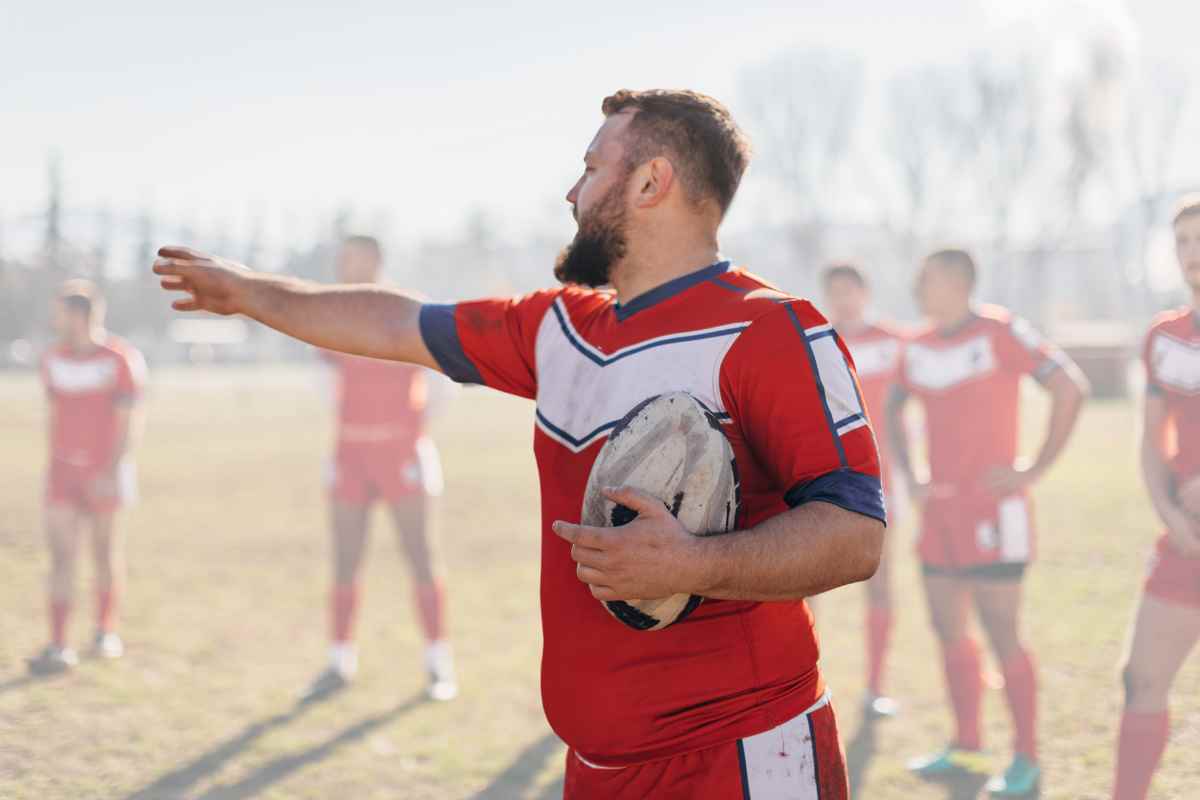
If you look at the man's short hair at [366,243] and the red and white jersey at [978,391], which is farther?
the man's short hair at [366,243]

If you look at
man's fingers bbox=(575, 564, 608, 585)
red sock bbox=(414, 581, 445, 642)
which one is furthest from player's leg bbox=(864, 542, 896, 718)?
man's fingers bbox=(575, 564, 608, 585)

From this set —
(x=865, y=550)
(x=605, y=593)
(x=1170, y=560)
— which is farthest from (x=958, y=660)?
(x=605, y=593)

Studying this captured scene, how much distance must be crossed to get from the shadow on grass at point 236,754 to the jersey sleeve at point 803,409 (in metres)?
3.97

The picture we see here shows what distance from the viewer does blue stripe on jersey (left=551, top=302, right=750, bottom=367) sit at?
2.32 metres

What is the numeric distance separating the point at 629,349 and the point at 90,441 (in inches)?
243

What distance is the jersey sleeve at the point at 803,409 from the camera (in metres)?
2.10

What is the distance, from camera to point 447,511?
43.9ft

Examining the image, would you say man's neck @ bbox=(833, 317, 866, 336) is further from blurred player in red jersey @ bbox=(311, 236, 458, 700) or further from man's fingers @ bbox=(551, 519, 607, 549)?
man's fingers @ bbox=(551, 519, 607, 549)

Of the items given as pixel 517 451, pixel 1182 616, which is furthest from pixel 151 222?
pixel 1182 616

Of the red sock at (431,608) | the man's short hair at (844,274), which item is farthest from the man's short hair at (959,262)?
the red sock at (431,608)

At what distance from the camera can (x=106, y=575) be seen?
24.9ft

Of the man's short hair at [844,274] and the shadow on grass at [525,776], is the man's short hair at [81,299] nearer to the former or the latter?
the shadow on grass at [525,776]

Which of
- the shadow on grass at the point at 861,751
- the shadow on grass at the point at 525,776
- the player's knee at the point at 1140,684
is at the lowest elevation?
the shadow on grass at the point at 525,776

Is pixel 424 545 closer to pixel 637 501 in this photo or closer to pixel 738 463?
pixel 738 463
